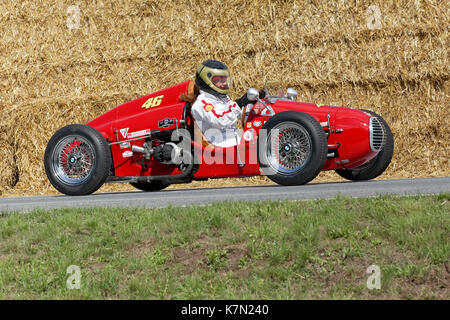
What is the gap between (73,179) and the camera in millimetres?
8984

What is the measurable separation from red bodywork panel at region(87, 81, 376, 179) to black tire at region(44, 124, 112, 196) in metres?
0.38

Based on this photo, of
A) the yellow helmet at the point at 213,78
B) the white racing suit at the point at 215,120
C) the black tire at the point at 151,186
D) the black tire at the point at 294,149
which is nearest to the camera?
the black tire at the point at 294,149

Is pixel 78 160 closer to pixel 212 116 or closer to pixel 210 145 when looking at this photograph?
pixel 210 145

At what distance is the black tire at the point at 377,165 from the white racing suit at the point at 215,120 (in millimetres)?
1836

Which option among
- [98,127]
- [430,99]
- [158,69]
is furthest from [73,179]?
[430,99]

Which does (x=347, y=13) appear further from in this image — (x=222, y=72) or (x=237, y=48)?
(x=222, y=72)

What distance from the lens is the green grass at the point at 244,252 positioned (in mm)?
4352

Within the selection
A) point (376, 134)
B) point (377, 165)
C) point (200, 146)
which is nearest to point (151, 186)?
point (200, 146)
